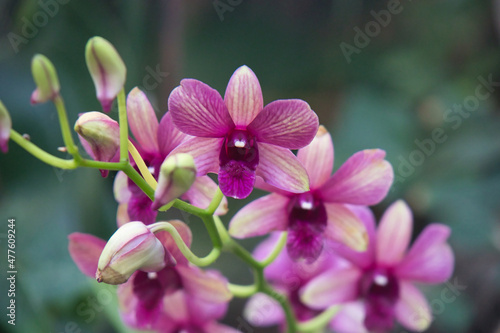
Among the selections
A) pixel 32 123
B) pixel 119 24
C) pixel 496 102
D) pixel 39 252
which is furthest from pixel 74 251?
pixel 496 102

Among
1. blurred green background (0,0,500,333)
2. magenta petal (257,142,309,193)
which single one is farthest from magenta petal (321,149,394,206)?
blurred green background (0,0,500,333)

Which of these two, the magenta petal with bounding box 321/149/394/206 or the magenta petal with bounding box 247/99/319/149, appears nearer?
the magenta petal with bounding box 247/99/319/149

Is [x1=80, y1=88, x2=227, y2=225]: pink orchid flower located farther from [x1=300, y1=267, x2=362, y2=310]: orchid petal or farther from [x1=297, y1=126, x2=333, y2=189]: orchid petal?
[x1=300, y1=267, x2=362, y2=310]: orchid petal

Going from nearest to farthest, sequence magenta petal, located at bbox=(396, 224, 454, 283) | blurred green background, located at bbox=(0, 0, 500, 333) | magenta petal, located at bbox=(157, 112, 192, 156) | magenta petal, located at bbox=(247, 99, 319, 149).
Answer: magenta petal, located at bbox=(247, 99, 319, 149)
magenta petal, located at bbox=(157, 112, 192, 156)
magenta petal, located at bbox=(396, 224, 454, 283)
blurred green background, located at bbox=(0, 0, 500, 333)

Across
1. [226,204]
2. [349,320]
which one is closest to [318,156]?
[226,204]

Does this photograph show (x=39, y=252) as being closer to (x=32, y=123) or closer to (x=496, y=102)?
(x=32, y=123)

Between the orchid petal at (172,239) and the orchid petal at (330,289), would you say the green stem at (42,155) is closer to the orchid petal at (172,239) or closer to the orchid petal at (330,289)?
the orchid petal at (172,239)

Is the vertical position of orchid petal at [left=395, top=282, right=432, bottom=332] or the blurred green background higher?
the blurred green background

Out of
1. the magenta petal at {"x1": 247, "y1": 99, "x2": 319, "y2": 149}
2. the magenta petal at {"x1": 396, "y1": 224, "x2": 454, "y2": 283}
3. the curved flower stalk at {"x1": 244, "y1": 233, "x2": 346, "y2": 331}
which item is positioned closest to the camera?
the magenta petal at {"x1": 247, "y1": 99, "x2": 319, "y2": 149}
